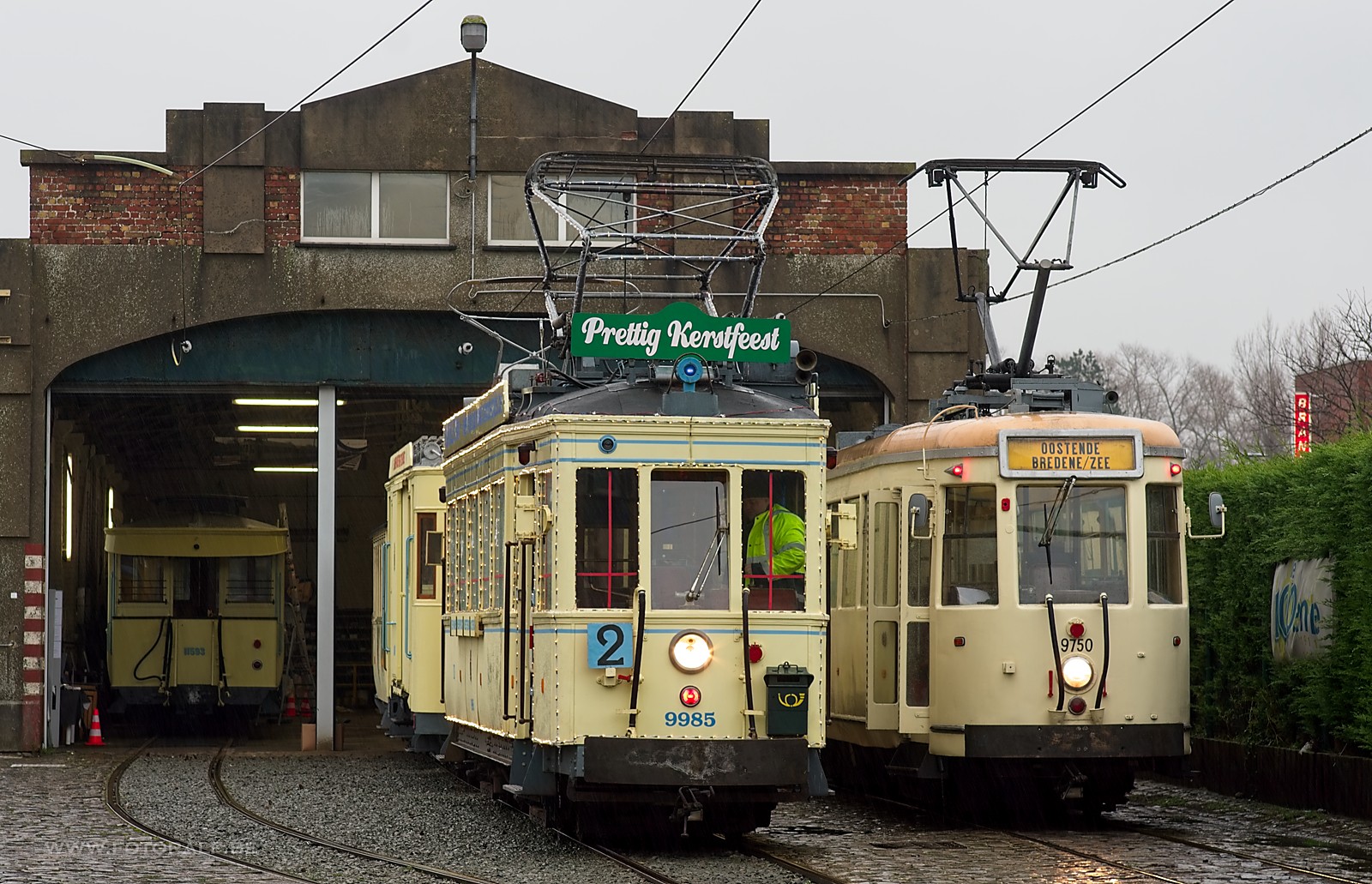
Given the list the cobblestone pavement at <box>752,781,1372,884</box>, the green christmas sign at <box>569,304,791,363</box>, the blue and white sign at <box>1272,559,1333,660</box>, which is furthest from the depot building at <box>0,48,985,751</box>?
the green christmas sign at <box>569,304,791,363</box>

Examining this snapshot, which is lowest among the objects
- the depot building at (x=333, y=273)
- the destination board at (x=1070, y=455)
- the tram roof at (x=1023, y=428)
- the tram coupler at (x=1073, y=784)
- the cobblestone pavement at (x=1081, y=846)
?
the cobblestone pavement at (x=1081, y=846)

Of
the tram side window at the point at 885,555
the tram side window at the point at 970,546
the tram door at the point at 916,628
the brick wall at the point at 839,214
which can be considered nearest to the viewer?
the tram side window at the point at 970,546

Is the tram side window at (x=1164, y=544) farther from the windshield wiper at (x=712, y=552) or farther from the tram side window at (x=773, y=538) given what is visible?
the windshield wiper at (x=712, y=552)

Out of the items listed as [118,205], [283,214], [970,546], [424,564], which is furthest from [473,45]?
[970,546]

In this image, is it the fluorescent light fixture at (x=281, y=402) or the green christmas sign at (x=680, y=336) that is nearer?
the green christmas sign at (x=680, y=336)

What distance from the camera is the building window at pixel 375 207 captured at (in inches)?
823

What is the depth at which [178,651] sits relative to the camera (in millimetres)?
25578

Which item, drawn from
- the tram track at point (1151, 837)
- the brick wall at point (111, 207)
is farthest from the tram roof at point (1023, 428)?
the brick wall at point (111, 207)

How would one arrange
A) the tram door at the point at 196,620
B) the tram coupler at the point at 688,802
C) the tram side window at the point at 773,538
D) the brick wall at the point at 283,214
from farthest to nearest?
1. the tram door at the point at 196,620
2. the brick wall at the point at 283,214
3. the tram side window at the point at 773,538
4. the tram coupler at the point at 688,802

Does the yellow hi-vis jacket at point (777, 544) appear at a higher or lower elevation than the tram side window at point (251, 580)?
higher

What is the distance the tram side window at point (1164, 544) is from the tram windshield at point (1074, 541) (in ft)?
0.72

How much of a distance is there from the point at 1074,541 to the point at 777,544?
2.45 m

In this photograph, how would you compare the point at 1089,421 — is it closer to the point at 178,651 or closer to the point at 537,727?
the point at 537,727

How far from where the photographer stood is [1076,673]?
501 inches
